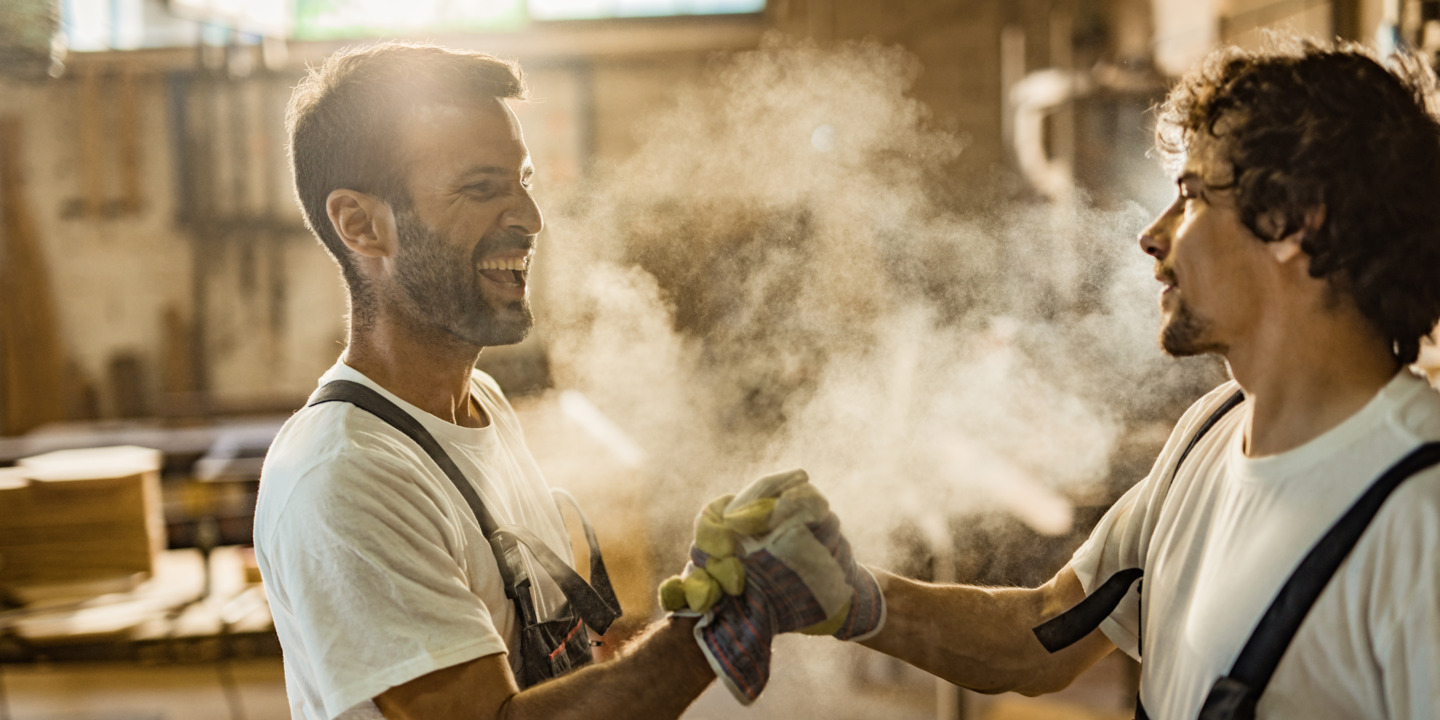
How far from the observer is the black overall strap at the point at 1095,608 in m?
1.49

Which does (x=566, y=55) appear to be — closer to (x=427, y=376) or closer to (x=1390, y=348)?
(x=427, y=376)

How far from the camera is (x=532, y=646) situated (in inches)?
57.7

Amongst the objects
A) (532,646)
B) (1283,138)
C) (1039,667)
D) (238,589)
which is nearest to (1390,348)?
(1283,138)

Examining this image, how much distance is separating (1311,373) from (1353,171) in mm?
280

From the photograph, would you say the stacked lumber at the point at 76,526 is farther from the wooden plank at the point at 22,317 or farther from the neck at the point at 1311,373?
the wooden plank at the point at 22,317

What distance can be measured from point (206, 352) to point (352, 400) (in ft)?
26.2

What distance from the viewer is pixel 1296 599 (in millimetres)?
1134

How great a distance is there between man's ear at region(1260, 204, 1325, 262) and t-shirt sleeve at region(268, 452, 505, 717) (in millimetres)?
1214

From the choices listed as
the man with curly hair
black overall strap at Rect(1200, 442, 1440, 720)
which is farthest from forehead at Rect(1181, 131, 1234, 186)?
black overall strap at Rect(1200, 442, 1440, 720)

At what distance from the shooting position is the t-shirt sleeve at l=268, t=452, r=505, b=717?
125 centimetres

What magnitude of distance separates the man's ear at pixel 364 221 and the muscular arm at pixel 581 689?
0.76 meters

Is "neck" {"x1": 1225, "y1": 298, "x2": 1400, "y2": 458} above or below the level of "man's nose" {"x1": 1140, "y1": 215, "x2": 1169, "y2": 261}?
below

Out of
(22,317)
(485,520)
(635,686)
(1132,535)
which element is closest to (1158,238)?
(1132,535)

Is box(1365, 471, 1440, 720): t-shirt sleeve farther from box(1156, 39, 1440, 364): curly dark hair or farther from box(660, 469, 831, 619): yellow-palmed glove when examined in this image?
box(660, 469, 831, 619): yellow-palmed glove
